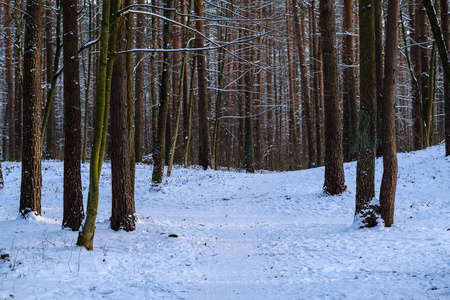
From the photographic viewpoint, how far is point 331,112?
36.4ft

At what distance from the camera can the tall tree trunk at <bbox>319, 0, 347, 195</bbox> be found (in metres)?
11.0

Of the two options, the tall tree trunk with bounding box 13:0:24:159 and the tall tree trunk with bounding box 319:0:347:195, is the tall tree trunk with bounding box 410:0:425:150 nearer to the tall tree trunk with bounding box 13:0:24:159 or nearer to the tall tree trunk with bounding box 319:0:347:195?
the tall tree trunk with bounding box 319:0:347:195

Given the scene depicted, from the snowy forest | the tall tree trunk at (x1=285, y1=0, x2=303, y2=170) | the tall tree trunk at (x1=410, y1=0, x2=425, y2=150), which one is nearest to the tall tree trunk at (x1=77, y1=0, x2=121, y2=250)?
the snowy forest

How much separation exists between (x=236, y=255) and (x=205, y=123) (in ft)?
43.4

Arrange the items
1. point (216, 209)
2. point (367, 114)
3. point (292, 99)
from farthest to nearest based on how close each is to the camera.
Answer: point (292, 99), point (216, 209), point (367, 114)

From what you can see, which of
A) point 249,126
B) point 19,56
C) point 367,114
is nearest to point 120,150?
point 367,114

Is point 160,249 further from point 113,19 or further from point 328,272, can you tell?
point 113,19

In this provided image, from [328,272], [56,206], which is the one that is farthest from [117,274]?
[56,206]

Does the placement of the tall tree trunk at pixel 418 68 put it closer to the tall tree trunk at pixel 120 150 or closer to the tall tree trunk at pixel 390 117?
the tall tree trunk at pixel 390 117

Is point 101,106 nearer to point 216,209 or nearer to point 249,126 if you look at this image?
point 216,209

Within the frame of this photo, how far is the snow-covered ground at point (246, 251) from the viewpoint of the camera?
180 inches

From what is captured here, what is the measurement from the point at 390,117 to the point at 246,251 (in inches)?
166

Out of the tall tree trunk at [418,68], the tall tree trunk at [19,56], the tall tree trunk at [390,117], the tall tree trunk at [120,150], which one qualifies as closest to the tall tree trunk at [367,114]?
the tall tree trunk at [390,117]

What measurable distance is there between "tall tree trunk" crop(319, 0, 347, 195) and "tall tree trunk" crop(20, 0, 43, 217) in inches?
319
